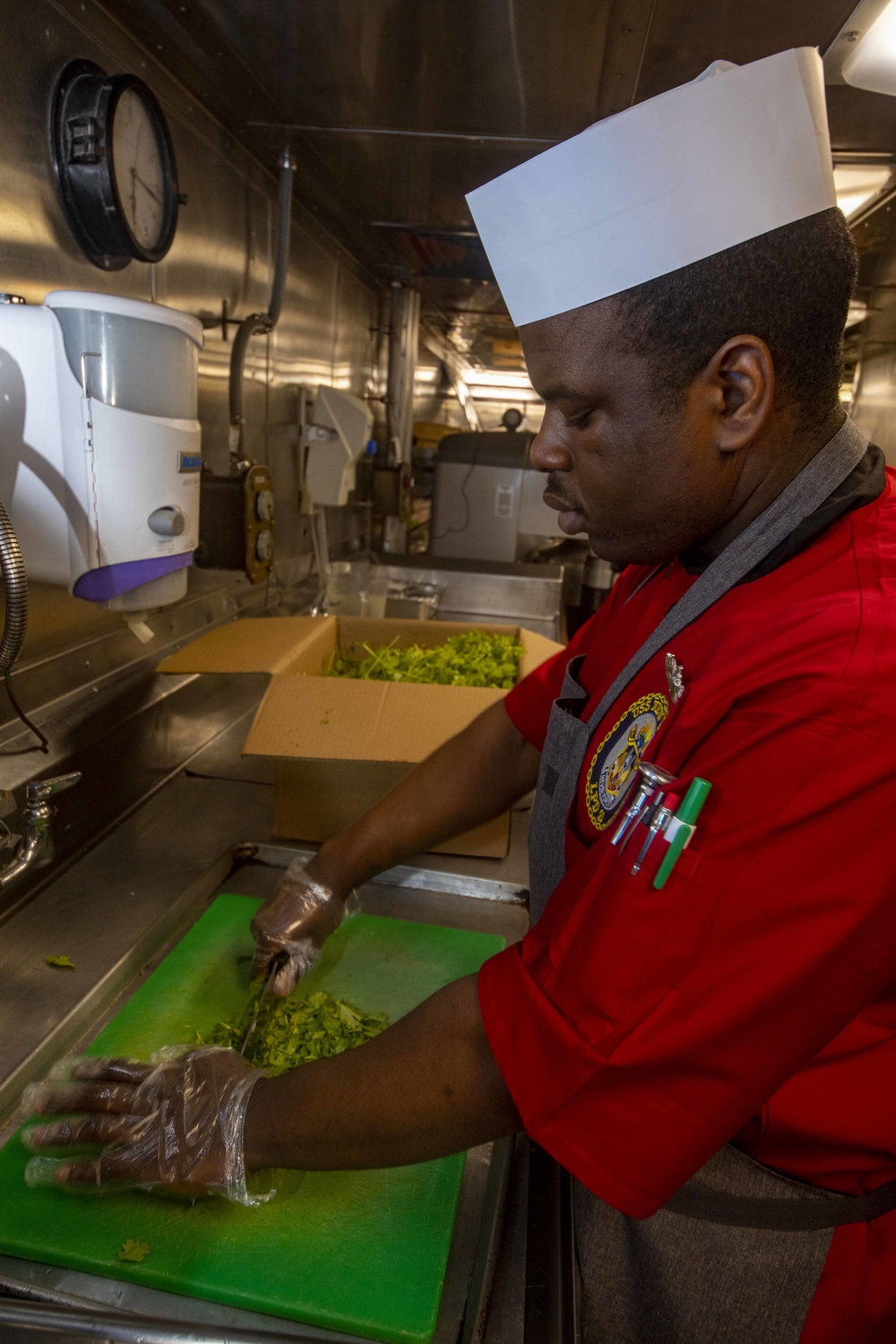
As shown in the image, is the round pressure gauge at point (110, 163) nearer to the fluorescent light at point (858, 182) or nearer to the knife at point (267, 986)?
the knife at point (267, 986)

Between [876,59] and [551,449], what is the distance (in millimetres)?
1459

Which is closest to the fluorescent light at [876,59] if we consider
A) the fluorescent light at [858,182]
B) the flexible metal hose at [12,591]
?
the fluorescent light at [858,182]

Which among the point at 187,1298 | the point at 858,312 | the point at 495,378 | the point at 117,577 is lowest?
the point at 187,1298

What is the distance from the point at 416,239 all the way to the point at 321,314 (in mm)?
532

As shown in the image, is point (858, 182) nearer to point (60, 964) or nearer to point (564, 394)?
point (564, 394)

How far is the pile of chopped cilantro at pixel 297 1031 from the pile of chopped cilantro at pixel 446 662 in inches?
30.6

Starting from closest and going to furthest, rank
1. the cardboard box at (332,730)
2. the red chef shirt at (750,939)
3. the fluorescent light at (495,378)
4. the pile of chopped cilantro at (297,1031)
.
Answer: the red chef shirt at (750,939), the pile of chopped cilantro at (297,1031), the cardboard box at (332,730), the fluorescent light at (495,378)

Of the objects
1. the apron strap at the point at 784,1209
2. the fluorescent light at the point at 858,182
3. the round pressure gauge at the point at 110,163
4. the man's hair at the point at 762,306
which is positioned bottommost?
the apron strap at the point at 784,1209

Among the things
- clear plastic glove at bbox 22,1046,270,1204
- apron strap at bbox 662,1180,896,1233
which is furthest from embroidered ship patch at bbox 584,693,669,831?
clear plastic glove at bbox 22,1046,270,1204

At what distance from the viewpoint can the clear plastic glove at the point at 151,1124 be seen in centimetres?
77

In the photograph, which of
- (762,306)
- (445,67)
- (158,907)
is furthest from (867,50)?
(158,907)

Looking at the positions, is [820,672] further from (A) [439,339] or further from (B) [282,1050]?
(A) [439,339]

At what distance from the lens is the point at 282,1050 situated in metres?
0.97

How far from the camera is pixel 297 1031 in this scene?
1.00 m
